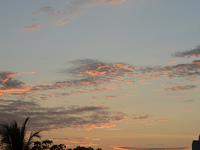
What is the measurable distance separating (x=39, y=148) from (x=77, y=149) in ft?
24.6

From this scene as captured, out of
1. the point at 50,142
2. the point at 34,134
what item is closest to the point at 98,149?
the point at 50,142

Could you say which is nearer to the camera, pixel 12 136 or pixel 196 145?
pixel 12 136

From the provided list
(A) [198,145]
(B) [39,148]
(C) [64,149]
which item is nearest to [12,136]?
(B) [39,148]

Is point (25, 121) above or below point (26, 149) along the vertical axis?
above

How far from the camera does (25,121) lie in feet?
85.6

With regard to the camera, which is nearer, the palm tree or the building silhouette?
the palm tree

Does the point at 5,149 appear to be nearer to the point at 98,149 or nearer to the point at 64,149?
the point at 64,149

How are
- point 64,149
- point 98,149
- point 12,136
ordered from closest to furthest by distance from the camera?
point 12,136
point 64,149
point 98,149

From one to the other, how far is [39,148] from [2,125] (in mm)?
12597

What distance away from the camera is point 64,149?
4175 cm

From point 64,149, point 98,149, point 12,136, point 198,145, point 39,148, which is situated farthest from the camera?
point 198,145

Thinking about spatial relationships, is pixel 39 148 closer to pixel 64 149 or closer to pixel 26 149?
pixel 64 149

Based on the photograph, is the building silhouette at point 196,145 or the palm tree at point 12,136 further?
the building silhouette at point 196,145

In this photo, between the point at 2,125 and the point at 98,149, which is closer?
the point at 2,125
